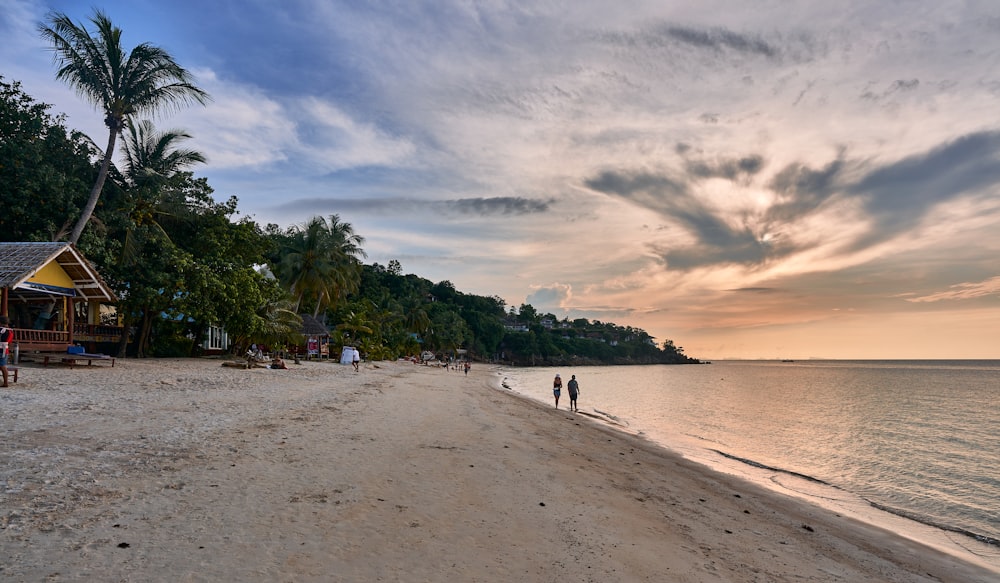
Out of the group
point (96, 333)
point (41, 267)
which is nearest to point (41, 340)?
point (41, 267)

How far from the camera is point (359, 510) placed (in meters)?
5.47

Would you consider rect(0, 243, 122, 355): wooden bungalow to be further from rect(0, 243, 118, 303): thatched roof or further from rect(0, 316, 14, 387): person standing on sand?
rect(0, 316, 14, 387): person standing on sand

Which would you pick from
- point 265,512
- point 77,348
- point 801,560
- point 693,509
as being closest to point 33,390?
point 77,348

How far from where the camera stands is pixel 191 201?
23.8 metres

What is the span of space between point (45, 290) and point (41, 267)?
1.31 m

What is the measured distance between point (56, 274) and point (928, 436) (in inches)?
1298

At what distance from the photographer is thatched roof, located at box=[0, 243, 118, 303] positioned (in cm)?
1504

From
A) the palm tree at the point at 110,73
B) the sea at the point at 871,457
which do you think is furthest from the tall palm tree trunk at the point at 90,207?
the sea at the point at 871,457

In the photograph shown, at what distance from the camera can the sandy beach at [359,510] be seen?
13.6ft

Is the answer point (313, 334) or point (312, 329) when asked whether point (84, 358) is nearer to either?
point (313, 334)

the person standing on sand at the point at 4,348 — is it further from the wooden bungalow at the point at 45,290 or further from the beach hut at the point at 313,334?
the beach hut at the point at 313,334

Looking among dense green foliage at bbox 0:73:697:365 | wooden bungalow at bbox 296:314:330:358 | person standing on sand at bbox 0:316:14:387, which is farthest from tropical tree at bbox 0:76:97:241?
wooden bungalow at bbox 296:314:330:358

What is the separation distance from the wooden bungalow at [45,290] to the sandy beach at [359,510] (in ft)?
20.3

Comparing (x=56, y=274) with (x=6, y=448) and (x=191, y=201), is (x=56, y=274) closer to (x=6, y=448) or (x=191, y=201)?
(x=191, y=201)
